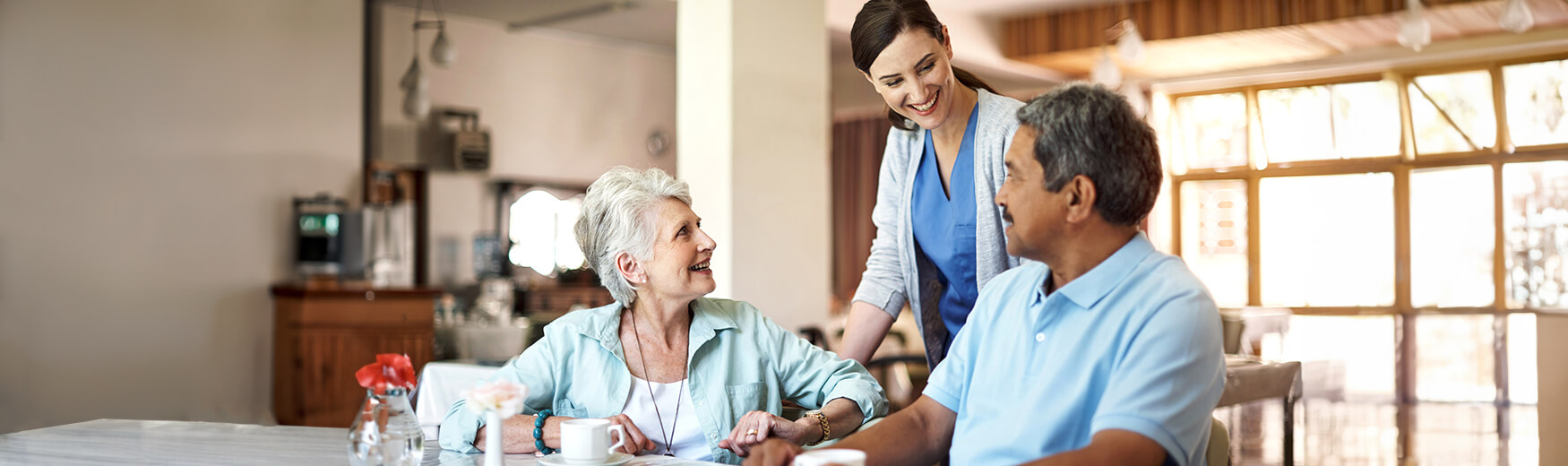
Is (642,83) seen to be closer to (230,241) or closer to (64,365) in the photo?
(230,241)

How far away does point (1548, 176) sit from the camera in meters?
8.14

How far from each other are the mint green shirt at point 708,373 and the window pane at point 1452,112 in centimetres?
809

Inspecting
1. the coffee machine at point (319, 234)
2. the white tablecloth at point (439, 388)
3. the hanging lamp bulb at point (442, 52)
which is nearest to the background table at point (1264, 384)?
the white tablecloth at point (439, 388)

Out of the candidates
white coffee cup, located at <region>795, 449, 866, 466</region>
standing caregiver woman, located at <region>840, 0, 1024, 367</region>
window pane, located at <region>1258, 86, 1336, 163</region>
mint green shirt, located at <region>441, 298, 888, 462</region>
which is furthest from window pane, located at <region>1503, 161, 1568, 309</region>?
white coffee cup, located at <region>795, 449, 866, 466</region>

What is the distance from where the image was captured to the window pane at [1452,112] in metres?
8.38

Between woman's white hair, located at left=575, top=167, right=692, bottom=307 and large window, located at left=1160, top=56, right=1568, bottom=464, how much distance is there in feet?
21.4

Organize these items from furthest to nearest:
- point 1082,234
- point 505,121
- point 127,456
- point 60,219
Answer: point 505,121 < point 60,219 < point 127,456 < point 1082,234

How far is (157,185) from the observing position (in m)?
6.28

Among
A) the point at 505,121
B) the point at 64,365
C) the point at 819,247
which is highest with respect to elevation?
the point at 505,121

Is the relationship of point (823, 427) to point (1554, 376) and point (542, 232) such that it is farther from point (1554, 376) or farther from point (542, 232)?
point (542, 232)

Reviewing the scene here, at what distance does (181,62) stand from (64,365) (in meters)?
1.76

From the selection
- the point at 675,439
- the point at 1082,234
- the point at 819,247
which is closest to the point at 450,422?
the point at 675,439

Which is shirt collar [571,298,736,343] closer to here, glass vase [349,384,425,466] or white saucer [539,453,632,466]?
white saucer [539,453,632,466]

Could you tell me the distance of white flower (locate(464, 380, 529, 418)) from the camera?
4.69 feet
